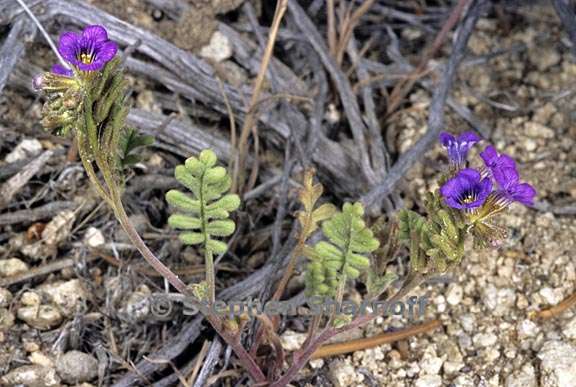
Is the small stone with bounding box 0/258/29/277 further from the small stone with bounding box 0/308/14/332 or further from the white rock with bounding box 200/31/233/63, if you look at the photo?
the white rock with bounding box 200/31/233/63

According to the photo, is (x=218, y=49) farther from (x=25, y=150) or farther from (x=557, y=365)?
(x=557, y=365)

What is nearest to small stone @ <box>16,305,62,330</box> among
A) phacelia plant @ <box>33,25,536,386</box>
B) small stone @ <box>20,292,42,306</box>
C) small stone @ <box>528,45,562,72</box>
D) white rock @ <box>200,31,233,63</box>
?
small stone @ <box>20,292,42,306</box>

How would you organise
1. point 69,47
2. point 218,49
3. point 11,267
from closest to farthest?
point 69,47 < point 11,267 < point 218,49

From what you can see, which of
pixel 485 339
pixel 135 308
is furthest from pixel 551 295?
pixel 135 308

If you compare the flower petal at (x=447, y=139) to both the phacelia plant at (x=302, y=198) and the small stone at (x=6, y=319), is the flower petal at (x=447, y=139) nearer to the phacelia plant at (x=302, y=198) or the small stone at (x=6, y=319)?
the phacelia plant at (x=302, y=198)

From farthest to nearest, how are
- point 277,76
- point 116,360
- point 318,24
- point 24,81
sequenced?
1. point 318,24
2. point 277,76
3. point 24,81
4. point 116,360

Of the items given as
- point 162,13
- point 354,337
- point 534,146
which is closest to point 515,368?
point 354,337

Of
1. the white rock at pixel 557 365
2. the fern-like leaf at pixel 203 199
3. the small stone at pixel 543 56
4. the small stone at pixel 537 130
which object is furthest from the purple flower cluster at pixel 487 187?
Result: the small stone at pixel 543 56

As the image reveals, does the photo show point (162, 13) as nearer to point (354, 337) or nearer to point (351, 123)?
point (351, 123)
